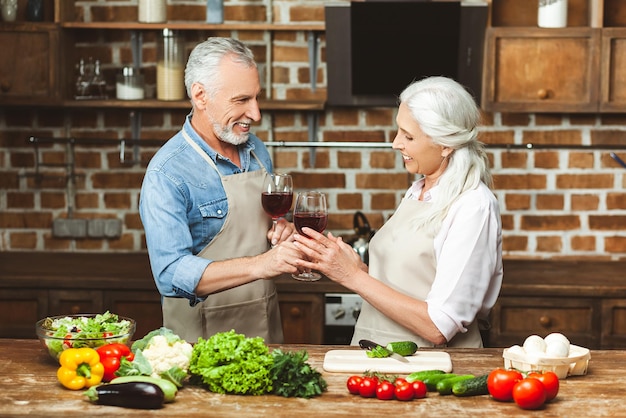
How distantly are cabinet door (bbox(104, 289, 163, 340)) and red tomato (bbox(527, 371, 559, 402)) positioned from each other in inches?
87.5

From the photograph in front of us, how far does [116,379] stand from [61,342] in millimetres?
287

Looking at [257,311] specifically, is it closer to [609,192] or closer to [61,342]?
[61,342]

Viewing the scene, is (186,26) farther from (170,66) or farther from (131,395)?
(131,395)

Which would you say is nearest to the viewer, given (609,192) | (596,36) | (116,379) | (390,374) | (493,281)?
(116,379)

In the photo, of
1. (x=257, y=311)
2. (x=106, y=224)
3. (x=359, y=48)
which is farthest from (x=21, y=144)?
(x=257, y=311)

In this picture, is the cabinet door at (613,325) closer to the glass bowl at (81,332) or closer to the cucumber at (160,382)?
the glass bowl at (81,332)

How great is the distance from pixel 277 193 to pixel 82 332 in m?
0.75

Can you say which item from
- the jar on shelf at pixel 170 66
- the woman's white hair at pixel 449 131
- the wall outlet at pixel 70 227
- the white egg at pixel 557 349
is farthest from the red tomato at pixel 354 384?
the wall outlet at pixel 70 227

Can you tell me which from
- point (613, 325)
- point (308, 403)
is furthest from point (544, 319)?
point (308, 403)

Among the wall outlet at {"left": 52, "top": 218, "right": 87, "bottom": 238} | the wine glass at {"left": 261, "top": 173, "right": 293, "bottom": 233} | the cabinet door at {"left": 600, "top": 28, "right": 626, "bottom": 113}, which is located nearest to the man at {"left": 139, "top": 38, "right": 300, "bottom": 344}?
the wine glass at {"left": 261, "top": 173, "right": 293, "bottom": 233}

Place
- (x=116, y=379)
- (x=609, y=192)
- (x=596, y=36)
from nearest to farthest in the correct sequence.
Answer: (x=116, y=379), (x=596, y=36), (x=609, y=192)

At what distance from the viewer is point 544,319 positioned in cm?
388

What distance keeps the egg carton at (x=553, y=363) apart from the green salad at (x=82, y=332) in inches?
37.6

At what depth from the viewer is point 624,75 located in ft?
13.5
